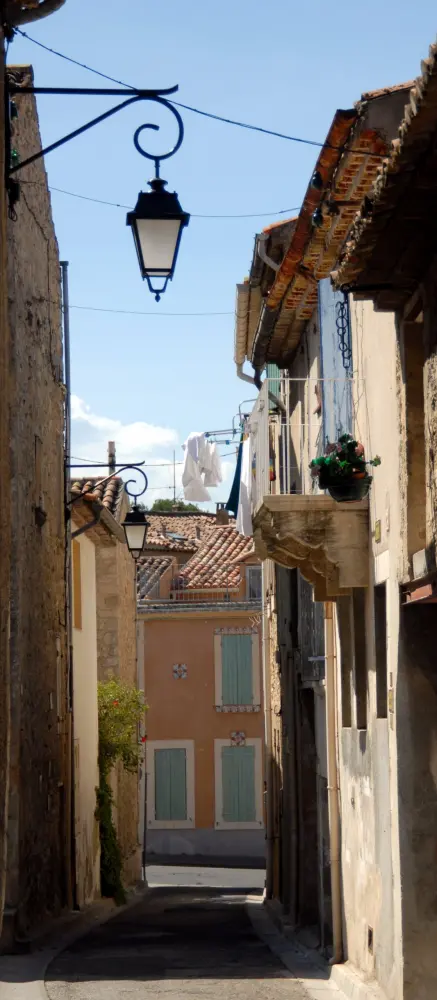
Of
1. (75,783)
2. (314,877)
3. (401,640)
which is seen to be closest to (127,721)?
(75,783)

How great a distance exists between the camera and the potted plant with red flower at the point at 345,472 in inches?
434

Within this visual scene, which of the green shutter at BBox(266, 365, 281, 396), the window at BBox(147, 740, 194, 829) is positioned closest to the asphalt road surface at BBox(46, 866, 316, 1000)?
the green shutter at BBox(266, 365, 281, 396)

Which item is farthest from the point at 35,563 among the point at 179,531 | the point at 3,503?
the point at 179,531

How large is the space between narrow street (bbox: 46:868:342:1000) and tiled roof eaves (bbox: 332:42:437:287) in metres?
6.52

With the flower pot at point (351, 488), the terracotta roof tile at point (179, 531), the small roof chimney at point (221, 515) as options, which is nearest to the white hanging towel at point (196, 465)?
the flower pot at point (351, 488)

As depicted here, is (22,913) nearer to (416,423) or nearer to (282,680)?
(282,680)

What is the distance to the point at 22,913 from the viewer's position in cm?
1542

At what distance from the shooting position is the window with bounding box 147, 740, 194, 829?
1451 inches

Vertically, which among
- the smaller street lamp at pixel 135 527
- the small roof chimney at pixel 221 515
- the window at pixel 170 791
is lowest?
the window at pixel 170 791

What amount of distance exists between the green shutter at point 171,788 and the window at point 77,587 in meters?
15.3

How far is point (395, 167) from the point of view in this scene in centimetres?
747

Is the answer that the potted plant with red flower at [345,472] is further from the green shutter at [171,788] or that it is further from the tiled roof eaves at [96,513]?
the green shutter at [171,788]

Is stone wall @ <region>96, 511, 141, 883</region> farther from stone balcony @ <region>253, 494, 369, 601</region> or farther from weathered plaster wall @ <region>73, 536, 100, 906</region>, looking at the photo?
stone balcony @ <region>253, 494, 369, 601</region>

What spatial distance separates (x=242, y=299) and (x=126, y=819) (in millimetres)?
13329
